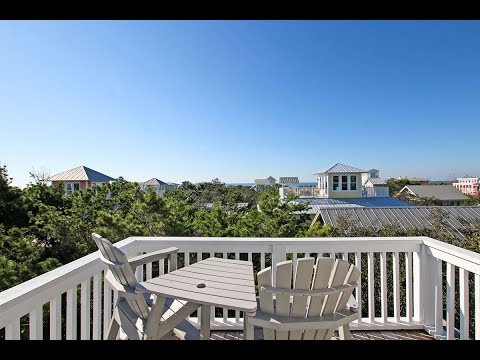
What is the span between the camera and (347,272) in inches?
67.7

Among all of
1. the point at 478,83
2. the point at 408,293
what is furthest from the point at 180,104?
the point at 478,83

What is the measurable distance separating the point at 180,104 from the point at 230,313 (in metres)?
5.48

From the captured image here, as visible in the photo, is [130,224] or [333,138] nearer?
[130,224]

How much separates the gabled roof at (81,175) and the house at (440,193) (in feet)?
88.4

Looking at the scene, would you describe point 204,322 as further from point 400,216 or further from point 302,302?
point 400,216

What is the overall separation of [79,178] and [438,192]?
3126 centimetres

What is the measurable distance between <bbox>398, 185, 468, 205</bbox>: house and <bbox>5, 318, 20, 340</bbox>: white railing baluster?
30691mm

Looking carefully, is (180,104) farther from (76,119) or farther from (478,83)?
(478,83)

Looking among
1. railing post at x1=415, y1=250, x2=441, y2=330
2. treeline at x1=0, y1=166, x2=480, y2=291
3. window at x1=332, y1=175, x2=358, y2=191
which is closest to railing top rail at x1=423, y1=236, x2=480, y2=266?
railing post at x1=415, y1=250, x2=441, y2=330

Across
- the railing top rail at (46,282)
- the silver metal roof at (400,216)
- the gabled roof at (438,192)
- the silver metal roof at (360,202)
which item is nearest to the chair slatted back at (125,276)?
the railing top rail at (46,282)

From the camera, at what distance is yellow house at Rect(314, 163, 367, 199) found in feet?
58.5

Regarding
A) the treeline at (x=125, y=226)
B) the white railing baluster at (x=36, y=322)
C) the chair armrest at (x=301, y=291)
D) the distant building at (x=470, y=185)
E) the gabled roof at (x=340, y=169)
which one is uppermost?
the gabled roof at (x=340, y=169)

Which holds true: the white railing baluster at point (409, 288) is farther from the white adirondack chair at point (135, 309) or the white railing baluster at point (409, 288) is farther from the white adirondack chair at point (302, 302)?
the white adirondack chair at point (135, 309)

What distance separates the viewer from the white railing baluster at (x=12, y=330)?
4.10 ft
